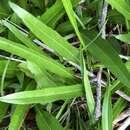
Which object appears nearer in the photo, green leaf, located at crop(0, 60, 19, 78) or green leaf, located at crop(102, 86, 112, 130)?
green leaf, located at crop(102, 86, 112, 130)

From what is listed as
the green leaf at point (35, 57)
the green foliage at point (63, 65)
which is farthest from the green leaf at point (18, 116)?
the green leaf at point (35, 57)

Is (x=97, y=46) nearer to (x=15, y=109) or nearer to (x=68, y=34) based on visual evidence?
(x=68, y=34)

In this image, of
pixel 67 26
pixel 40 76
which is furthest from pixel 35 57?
→ pixel 67 26

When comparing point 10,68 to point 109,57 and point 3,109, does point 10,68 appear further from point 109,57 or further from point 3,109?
point 109,57

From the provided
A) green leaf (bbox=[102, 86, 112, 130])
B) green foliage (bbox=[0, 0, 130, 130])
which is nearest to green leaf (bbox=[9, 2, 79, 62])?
green foliage (bbox=[0, 0, 130, 130])

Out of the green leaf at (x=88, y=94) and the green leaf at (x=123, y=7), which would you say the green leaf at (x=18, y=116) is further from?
the green leaf at (x=123, y=7)

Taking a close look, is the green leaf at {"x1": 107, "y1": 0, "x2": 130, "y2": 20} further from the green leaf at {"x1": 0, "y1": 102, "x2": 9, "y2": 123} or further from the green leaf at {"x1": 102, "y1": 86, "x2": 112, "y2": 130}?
the green leaf at {"x1": 0, "y1": 102, "x2": 9, "y2": 123}

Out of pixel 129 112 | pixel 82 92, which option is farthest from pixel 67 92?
pixel 129 112
